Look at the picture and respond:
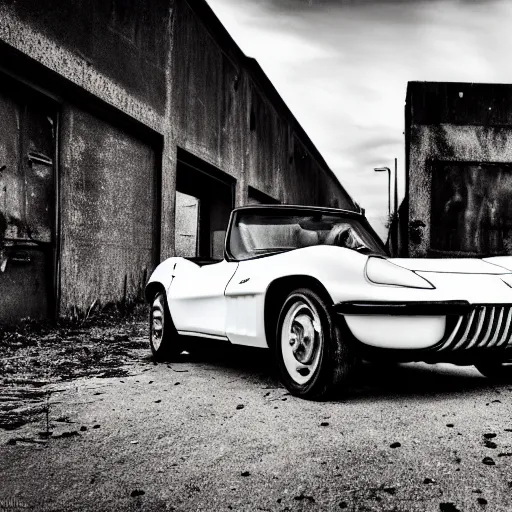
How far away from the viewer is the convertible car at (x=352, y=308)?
3291 millimetres

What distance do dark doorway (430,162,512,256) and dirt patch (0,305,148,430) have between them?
16.7 feet

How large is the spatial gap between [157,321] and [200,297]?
865mm

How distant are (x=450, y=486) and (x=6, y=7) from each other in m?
5.92

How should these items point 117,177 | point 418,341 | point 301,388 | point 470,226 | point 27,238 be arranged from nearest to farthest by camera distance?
point 418,341 → point 301,388 → point 27,238 → point 117,177 → point 470,226

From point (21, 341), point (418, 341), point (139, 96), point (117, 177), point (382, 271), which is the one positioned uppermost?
point (139, 96)

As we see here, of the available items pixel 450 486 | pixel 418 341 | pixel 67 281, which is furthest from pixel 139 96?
pixel 450 486

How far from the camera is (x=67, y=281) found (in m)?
7.67

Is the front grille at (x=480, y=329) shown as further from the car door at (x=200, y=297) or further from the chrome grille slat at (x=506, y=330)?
the car door at (x=200, y=297)

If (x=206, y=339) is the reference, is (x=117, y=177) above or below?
above

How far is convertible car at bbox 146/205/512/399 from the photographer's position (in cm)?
329

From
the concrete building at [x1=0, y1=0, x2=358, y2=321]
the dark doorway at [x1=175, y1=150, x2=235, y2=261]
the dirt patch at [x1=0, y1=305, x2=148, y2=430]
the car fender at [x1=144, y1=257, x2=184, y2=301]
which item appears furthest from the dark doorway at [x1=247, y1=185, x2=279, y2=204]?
the car fender at [x1=144, y1=257, x2=184, y2=301]

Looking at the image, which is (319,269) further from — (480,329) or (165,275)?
(165,275)

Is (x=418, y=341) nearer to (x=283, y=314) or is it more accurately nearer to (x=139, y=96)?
(x=283, y=314)

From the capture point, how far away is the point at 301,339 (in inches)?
141
